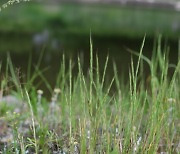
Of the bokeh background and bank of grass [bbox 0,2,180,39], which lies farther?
bank of grass [bbox 0,2,180,39]

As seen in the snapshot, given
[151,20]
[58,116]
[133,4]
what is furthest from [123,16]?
[58,116]

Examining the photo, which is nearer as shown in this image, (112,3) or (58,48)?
(58,48)

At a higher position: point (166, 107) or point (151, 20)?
point (166, 107)

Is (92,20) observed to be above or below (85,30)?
below

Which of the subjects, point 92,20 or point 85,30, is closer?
point 85,30

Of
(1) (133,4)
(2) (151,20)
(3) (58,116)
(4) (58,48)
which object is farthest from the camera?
(1) (133,4)

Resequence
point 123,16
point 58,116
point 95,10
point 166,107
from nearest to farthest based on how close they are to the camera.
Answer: point 166,107 → point 58,116 → point 123,16 → point 95,10

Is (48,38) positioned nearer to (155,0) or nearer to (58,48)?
(58,48)

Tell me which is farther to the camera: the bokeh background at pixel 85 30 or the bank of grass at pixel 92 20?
the bank of grass at pixel 92 20
